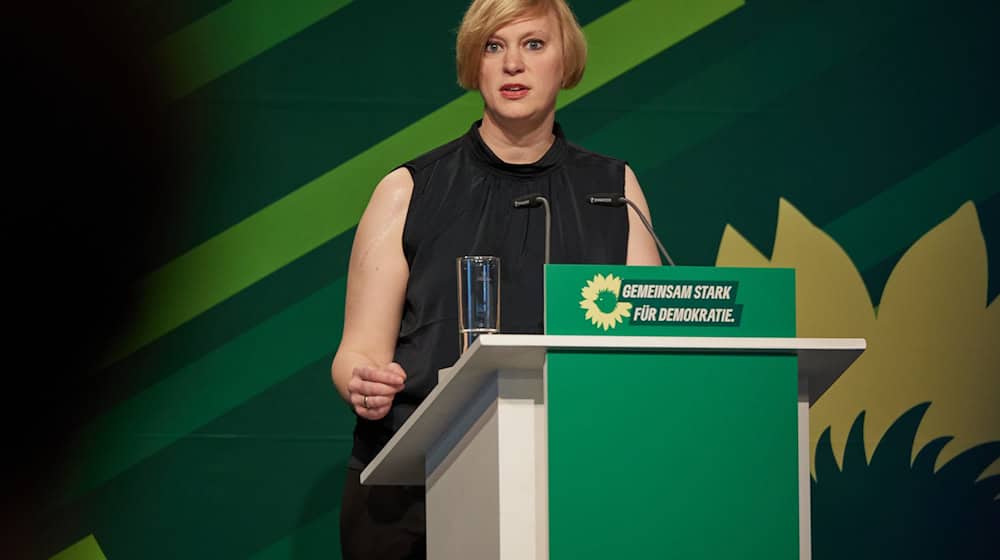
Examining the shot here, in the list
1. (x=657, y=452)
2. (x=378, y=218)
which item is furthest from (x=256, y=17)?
(x=657, y=452)

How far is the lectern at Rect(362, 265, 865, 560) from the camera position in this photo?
1813 mm

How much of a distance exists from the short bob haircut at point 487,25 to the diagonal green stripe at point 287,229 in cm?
102

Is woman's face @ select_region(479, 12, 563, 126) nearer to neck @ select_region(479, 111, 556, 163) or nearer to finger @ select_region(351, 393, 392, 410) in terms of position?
neck @ select_region(479, 111, 556, 163)

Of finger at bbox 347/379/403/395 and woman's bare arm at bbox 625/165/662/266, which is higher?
woman's bare arm at bbox 625/165/662/266

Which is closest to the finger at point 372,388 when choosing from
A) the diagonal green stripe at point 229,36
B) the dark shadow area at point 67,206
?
the dark shadow area at point 67,206

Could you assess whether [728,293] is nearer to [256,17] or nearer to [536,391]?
[536,391]

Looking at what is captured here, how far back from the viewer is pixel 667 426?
185 centimetres

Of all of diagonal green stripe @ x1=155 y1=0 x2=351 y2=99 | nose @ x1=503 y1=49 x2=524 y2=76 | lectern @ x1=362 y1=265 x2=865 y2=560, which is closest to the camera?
lectern @ x1=362 y1=265 x2=865 y2=560

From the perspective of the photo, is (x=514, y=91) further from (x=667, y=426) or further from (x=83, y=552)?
(x=83, y=552)

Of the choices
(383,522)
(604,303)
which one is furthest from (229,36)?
(604,303)

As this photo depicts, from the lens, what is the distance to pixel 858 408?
13.1 ft

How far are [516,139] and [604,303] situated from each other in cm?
109

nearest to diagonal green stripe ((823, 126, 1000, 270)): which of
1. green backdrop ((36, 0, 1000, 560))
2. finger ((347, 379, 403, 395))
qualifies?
green backdrop ((36, 0, 1000, 560))

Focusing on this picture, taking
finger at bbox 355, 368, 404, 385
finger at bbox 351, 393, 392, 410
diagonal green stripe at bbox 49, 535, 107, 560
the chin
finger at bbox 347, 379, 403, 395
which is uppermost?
the chin
